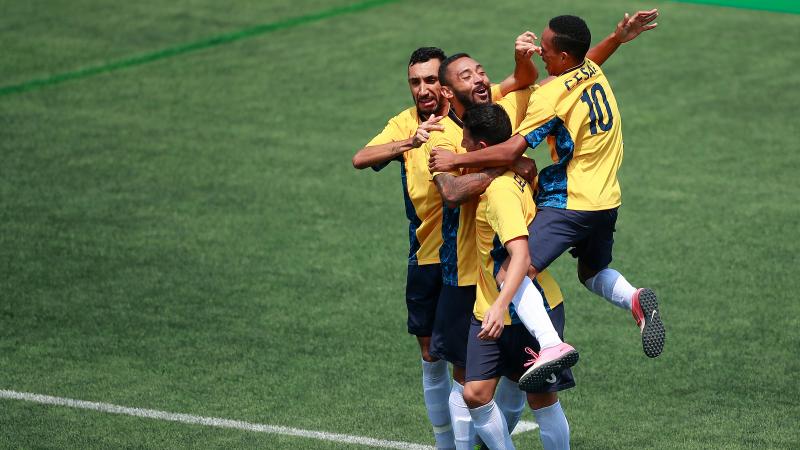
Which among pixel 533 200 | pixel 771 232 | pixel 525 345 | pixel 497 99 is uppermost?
pixel 497 99

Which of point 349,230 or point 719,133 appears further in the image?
point 719,133

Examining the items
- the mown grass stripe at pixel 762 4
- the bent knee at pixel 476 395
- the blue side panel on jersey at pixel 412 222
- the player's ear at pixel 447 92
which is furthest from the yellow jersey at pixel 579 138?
the mown grass stripe at pixel 762 4

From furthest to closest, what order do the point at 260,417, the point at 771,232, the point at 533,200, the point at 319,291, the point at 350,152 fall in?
the point at 350,152
the point at 771,232
the point at 319,291
the point at 260,417
the point at 533,200

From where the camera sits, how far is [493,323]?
6781mm

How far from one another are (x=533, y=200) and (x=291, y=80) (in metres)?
9.48

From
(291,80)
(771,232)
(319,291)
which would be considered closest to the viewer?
(319,291)

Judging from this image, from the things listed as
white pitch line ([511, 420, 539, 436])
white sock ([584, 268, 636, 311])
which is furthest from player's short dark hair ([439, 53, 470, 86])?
white pitch line ([511, 420, 539, 436])

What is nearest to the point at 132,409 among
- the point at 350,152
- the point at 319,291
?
the point at 319,291

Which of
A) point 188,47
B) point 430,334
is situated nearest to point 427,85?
point 430,334

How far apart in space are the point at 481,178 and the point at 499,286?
583 millimetres

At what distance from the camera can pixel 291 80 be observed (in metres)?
16.6

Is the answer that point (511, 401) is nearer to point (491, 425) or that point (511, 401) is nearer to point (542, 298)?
point (491, 425)

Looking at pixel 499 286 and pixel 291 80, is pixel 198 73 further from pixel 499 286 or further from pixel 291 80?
pixel 499 286

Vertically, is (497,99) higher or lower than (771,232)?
higher
